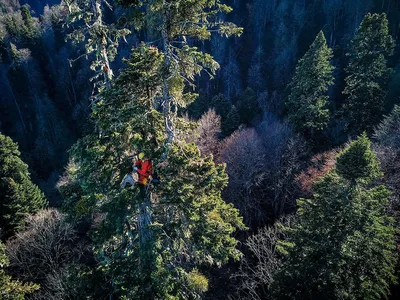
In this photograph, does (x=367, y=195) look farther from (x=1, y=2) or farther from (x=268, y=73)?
(x=1, y=2)

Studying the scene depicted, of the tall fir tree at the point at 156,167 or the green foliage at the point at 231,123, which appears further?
the green foliage at the point at 231,123

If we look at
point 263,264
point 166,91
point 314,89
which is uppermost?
point 166,91

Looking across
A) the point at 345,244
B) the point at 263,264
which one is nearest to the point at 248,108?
the point at 263,264

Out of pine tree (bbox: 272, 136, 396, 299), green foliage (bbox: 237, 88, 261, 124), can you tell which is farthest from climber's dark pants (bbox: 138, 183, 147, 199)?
green foliage (bbox: 237, 88, 261, 124)

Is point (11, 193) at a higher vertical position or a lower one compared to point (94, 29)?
lower

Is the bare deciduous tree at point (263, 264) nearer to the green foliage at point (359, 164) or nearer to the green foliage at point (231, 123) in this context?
the green foliage at point (359, 164)

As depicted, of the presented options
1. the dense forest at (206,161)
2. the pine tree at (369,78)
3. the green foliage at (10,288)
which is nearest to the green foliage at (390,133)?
the dense forest at (206,161)

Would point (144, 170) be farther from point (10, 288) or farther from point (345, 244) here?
point (345, 244)
